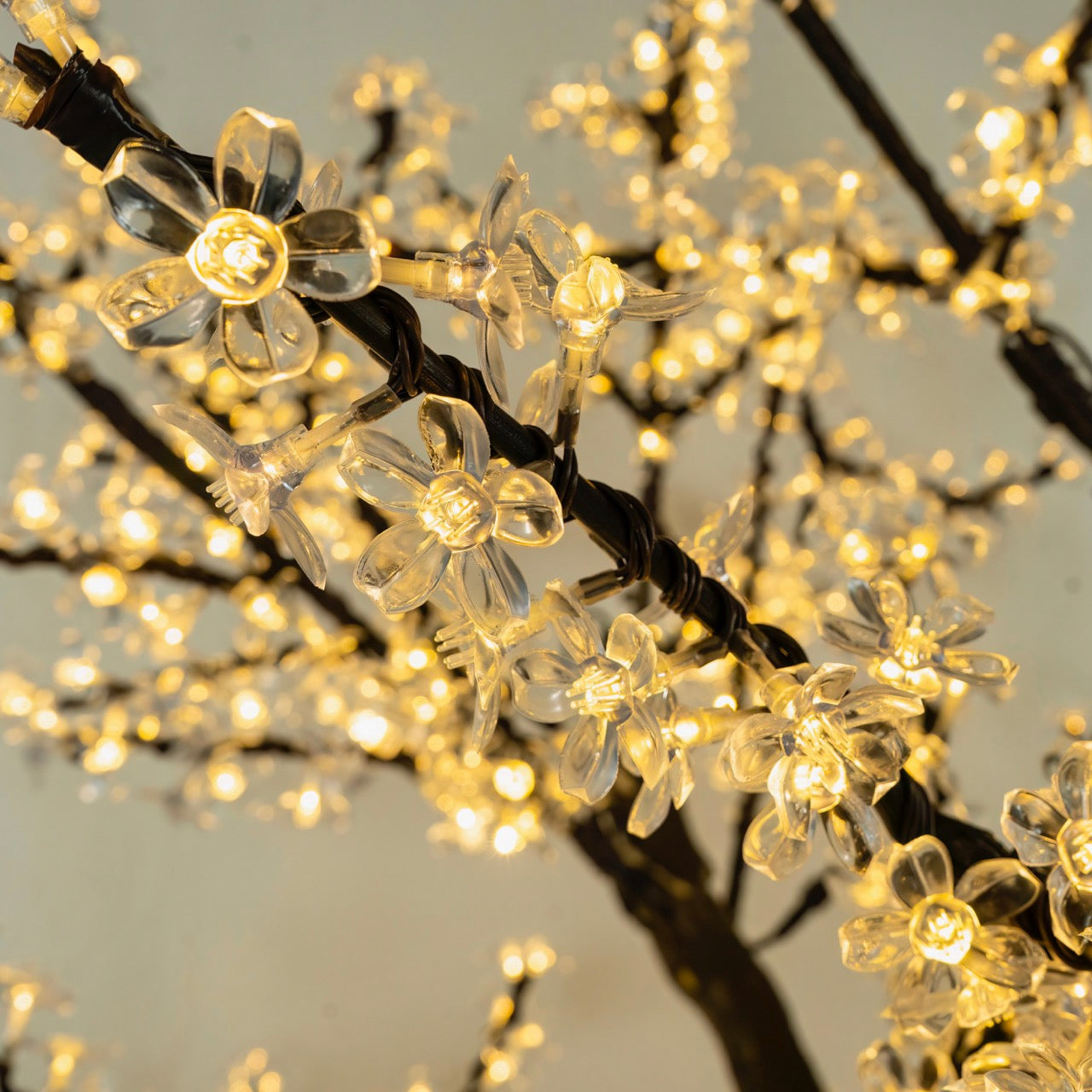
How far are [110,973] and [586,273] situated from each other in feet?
4.71

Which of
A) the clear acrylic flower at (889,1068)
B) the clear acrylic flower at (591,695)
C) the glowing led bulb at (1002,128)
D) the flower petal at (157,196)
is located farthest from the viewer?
the glowing led bulb at (1002,128)

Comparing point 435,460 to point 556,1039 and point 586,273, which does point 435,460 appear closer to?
point 586,273

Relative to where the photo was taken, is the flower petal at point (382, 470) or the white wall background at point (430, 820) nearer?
the flower petal at point (382, 470)

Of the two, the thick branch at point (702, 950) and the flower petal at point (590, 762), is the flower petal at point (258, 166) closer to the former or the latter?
the flower petal at point (590, 762)

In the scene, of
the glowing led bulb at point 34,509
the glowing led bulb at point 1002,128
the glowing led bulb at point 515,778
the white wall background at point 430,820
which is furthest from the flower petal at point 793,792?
the white wall background at point 430,820

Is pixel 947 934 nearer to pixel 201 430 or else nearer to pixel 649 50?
pixel 201 430

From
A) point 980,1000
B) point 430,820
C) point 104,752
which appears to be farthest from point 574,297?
point 430,820

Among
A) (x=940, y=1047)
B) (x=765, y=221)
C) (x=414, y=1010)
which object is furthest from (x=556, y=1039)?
(x=765, y=221)

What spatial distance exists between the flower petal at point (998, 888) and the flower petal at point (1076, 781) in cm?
3

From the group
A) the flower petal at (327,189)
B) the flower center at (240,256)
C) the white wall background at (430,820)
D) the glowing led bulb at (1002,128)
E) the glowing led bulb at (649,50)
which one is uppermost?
the glowing led bulb at (649,50)

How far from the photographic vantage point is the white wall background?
1.36 meters

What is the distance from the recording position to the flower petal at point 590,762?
32 centimetres

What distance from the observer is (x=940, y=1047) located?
0.59 m

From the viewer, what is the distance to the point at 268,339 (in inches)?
8.9
